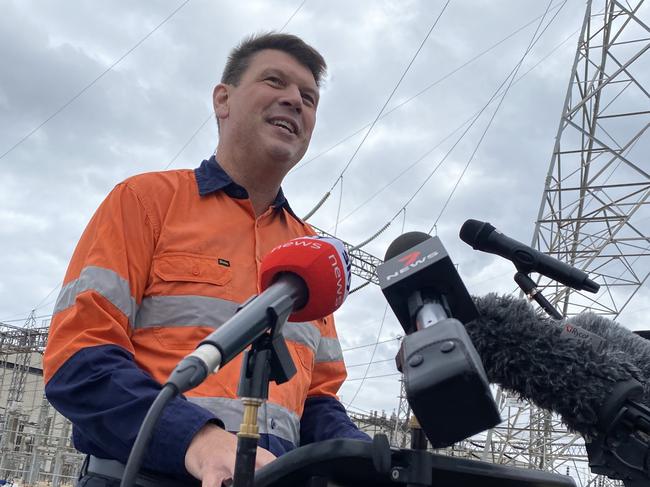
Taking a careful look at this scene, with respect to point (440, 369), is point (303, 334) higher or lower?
higher

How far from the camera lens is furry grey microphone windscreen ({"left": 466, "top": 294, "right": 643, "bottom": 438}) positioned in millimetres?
1148

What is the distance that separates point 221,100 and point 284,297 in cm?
141

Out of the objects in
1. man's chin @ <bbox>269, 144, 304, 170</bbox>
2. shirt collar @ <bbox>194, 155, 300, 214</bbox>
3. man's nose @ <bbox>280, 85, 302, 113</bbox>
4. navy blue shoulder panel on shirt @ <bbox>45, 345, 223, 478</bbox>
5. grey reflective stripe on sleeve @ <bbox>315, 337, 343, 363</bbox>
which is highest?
man's nose @ <bbox>280, 85, 302, 113</bbox>

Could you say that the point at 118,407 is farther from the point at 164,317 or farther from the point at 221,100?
the point at 221,100

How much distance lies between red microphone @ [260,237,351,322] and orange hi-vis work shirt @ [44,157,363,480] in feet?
1.04

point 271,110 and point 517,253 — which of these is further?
point 271,110

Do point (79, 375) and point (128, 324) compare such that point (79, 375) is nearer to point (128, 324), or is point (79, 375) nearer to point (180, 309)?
point (128, 324)

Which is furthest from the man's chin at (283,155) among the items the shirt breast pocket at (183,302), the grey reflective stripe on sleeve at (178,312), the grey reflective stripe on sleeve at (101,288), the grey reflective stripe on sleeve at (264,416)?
the grey reflective stripe on sleeve at (264,416)

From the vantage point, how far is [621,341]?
4.13ft

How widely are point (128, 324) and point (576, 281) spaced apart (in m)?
1.03

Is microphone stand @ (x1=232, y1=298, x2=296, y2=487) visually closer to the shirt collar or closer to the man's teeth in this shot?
the shirt collar

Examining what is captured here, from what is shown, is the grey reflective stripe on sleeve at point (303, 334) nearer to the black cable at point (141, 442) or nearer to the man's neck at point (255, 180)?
the man's neck at point (255, 180)

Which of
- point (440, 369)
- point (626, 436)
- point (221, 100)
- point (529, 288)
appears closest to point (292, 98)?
point (221, 100)

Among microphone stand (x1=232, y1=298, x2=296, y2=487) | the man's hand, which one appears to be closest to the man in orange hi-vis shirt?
the man's hand
